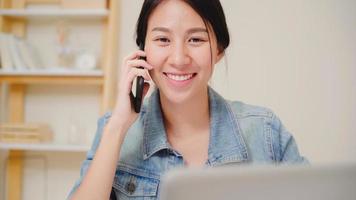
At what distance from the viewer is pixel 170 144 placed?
1.11m

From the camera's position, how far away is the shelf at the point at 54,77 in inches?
78.0

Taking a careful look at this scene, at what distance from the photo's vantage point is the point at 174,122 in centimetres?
115

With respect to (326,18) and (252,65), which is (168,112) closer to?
(252,65)

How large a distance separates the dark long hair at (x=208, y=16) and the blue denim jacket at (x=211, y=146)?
182 millimetres

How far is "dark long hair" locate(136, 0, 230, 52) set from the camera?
1.04 meters

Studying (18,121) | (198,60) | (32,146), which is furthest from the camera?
(18,121)

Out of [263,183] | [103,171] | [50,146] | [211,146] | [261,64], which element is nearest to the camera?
[263,183]

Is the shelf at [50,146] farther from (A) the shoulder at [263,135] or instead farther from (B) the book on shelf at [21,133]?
(A) the shoulder at [263,135]

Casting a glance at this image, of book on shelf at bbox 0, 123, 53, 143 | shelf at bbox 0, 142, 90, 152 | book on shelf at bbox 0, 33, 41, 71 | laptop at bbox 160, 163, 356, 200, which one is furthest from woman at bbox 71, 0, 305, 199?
book on shelf at bbox 0, 33, 41, 71

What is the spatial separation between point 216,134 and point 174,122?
128 millimetres

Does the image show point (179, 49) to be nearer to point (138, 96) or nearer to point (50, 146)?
point (138, 96)

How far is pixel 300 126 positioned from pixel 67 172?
1.27 m

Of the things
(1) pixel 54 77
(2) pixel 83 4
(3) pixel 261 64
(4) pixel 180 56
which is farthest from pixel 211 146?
(2) pixel 83 4

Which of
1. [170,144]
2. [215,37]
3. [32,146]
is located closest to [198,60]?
[215,37]
